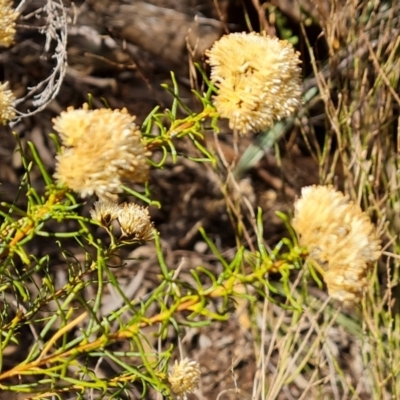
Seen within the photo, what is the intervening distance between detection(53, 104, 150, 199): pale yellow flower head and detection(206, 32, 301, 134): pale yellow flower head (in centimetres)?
10

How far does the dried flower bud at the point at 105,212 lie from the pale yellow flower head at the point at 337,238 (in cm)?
25

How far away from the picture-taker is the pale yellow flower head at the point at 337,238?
0.54 meters

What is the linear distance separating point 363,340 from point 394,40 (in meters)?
0.78

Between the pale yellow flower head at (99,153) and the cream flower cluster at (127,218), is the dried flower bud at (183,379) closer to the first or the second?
the cream flower cluster at (127,218)

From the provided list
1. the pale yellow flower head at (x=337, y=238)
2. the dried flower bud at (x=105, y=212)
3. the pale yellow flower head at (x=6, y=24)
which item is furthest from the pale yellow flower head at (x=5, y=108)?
the pale yellow flower head at (x=337, y=238)

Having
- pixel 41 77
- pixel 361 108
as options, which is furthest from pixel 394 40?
pixel 41 77

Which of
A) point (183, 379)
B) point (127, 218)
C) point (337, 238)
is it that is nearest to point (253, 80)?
point (337, 238)

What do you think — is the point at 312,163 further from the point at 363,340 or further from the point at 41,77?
the point at 41,77

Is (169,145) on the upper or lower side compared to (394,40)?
upper

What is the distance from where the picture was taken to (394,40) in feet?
5.58

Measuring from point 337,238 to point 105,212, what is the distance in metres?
0.29

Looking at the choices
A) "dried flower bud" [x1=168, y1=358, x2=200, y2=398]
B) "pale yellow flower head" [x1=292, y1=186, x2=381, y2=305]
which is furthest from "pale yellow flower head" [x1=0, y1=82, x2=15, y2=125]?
"dried flower bud" [x1=168, y1=358, x2=200, y2=398]

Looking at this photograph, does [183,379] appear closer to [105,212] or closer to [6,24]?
[105,212]

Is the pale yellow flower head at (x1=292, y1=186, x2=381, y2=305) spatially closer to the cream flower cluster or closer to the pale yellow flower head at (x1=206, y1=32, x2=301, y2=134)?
the pale yellow flower head at (x1=206, y1=32, x2=301, y2=134)
